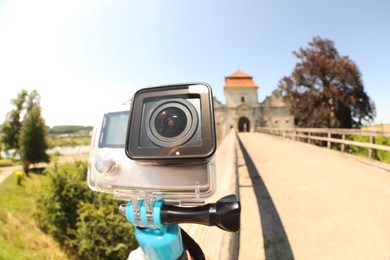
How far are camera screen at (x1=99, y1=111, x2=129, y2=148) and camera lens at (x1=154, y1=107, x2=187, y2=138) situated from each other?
0.15 meters

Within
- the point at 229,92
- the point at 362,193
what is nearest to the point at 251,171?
the point at 362,193

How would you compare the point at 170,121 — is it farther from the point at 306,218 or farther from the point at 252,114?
the point at 252,114

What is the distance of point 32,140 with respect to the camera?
97.7 ft

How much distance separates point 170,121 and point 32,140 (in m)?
35.8

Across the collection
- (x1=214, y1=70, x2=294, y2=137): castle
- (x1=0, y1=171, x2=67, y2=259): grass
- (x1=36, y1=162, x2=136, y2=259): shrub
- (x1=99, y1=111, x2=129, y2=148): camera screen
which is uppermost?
(x1=214, y1=70, x2=294, y2=137): castle

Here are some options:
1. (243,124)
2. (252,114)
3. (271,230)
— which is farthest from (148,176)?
(243,124)

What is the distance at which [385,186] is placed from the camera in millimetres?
3523

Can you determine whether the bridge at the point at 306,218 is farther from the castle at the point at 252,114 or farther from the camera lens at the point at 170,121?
the castle at the point at 252,114

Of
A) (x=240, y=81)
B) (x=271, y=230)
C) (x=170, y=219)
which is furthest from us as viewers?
(x=240, y=81)

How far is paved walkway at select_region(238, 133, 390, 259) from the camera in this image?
190 cm

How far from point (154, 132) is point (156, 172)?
0.14 metres

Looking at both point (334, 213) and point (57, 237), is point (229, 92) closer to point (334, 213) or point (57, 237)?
point (57, 237)

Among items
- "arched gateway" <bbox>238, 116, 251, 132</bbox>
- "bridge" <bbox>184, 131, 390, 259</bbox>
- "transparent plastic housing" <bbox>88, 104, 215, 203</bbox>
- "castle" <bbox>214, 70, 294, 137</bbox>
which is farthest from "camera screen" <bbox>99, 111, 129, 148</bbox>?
"arched gateway" <bbox>238, 116, 251, 132</bbox>

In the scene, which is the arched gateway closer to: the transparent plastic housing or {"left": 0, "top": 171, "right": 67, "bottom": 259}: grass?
{"left": 0, "top": 171, "right": 67, "bottom": 259}: grass
